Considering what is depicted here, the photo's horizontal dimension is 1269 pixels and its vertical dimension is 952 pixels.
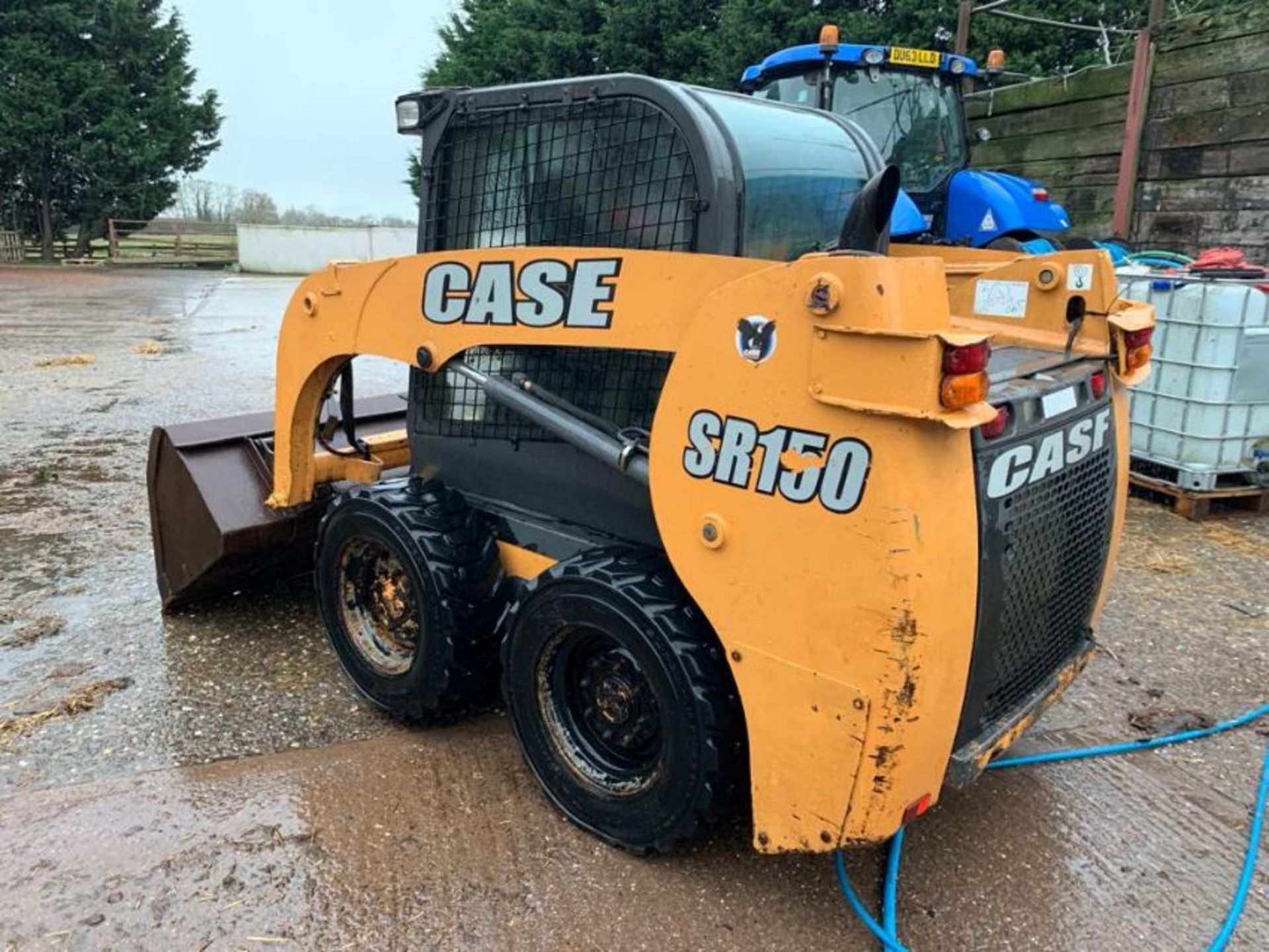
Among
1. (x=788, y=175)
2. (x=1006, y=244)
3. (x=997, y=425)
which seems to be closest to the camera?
(x=997, y=425)

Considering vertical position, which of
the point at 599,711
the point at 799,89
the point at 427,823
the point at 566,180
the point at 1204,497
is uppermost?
the point at 799,89

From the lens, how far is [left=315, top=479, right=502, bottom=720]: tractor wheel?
2949mm

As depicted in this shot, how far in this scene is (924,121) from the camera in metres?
8.01

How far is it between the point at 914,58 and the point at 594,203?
242 inches

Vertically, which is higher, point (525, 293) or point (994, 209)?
point (994, 209)

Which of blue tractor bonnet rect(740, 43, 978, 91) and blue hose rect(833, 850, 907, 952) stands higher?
blue tractor bonnet rect(740, 43, 978, 91)

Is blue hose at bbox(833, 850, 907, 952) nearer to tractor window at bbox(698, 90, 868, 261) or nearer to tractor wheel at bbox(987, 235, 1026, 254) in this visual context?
tractor window at bbox(698, 90, 868, 261)

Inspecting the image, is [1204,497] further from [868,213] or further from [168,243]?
[168,243]

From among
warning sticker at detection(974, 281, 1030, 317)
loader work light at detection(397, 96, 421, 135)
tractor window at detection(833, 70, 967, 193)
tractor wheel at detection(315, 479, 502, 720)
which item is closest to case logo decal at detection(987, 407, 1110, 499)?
warning sticker at detection(974, 281, 1030, 317)

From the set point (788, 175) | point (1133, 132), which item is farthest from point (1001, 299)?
point (1133, 132)

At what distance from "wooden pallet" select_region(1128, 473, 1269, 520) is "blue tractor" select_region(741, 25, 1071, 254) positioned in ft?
7.18

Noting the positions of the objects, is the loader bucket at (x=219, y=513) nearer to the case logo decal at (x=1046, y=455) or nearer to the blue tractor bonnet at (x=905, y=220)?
the case logo decal at (x=1046, y=455)

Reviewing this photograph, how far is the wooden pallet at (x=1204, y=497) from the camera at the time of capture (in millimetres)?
5512

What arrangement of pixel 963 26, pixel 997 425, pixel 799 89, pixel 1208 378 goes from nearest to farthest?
pixel 997 425
pixel 1208 378
pixel 799 89
pixel 963 26
